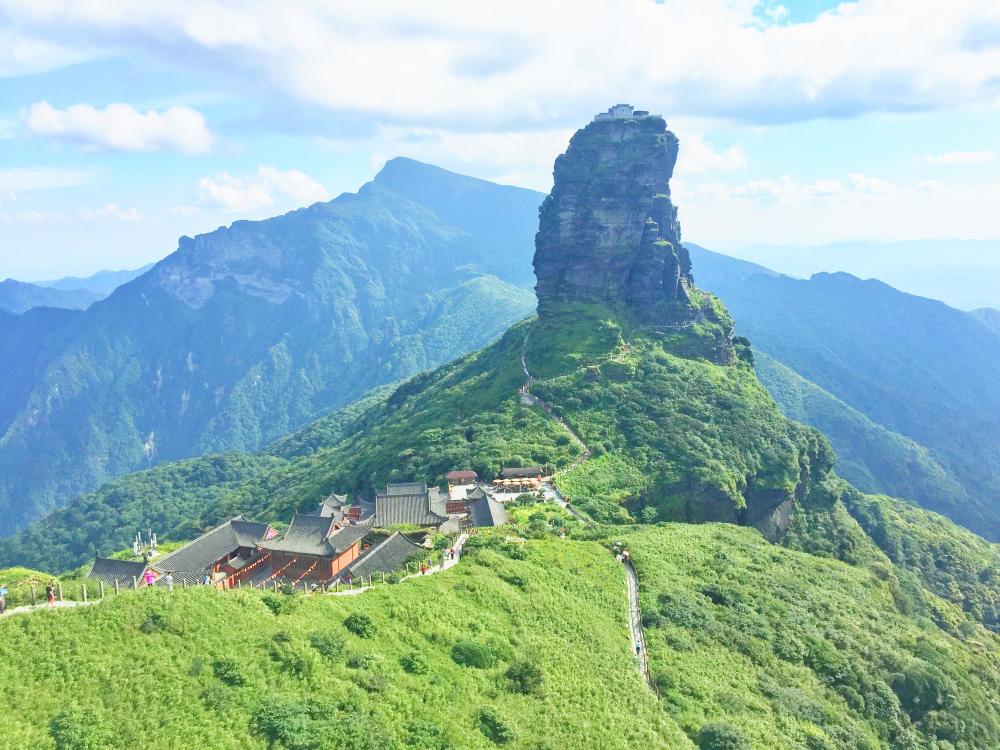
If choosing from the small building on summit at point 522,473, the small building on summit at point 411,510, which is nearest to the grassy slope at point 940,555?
the small building on summit at point 522,473

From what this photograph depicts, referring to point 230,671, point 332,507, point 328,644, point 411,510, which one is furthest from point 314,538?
point 332,507

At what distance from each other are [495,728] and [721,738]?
1217 cm

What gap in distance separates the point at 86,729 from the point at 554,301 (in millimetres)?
118825

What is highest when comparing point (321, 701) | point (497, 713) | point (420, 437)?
point (321, 701)

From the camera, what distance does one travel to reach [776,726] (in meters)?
38.0

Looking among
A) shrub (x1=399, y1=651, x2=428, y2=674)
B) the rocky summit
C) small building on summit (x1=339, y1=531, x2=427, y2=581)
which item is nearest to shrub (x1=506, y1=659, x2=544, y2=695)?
shrub (x1=399, y1=651, x2=428, y2=674)

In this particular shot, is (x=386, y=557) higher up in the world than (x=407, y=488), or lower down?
higher up

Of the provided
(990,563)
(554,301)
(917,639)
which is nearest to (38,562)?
(554,301)

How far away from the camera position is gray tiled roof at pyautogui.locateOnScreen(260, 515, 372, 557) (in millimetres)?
49719

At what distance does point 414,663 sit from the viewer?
31281mm

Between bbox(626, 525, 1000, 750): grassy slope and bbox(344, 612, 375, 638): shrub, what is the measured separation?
52.3 feet

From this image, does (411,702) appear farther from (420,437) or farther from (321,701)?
(420,437)

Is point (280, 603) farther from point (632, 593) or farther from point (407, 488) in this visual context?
point (407, 488)

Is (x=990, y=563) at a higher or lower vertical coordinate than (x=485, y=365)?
lower
